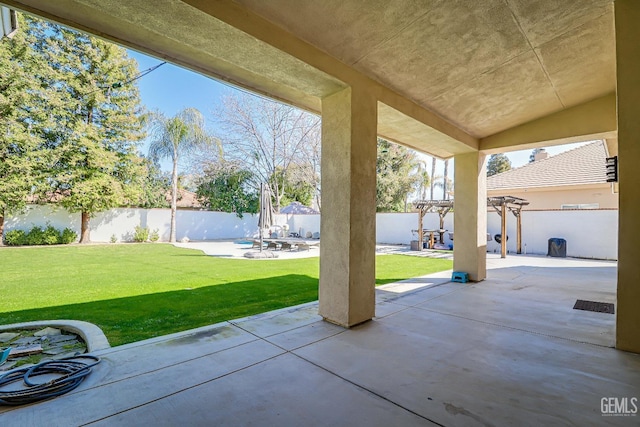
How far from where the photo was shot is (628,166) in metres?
3.00

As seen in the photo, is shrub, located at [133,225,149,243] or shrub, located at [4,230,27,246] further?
shrub, located at [133,225,149,243]

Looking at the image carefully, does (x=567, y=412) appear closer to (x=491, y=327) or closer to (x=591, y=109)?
(x=491, y=327)

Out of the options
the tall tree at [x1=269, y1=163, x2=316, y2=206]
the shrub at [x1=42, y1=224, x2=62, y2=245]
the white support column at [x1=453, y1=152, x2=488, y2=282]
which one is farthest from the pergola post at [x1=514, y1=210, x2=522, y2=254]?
the shrub at [x1=42, y1=224, x2=62, y2=245]

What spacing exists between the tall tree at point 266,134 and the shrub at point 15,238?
460 inches

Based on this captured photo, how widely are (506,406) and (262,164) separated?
21.6 meters

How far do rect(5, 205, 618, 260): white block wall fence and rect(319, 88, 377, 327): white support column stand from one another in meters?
8.82

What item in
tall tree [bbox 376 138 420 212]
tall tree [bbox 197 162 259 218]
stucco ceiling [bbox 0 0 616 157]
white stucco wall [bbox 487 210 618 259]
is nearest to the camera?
stucco ceiling [bbox 0 0 616 157]

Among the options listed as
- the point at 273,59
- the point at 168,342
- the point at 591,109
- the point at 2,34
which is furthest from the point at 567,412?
the point at 2,34

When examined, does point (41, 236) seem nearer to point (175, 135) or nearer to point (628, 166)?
point (175, 135)

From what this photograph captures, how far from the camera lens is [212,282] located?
21.7ft

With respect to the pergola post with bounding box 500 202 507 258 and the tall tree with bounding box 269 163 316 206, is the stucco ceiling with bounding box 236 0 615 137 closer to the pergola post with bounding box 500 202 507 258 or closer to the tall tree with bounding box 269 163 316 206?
the pergola post with bounding box 500 202 507 258

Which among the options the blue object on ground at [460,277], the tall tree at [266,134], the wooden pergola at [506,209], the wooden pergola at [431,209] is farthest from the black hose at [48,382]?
the tall tree at [266,134]

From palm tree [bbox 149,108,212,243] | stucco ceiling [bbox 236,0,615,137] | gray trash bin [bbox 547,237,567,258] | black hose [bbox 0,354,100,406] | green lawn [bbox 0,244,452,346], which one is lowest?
green lawn [bbox 0,244,452,346]

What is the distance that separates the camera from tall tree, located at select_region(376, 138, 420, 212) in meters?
22.0
